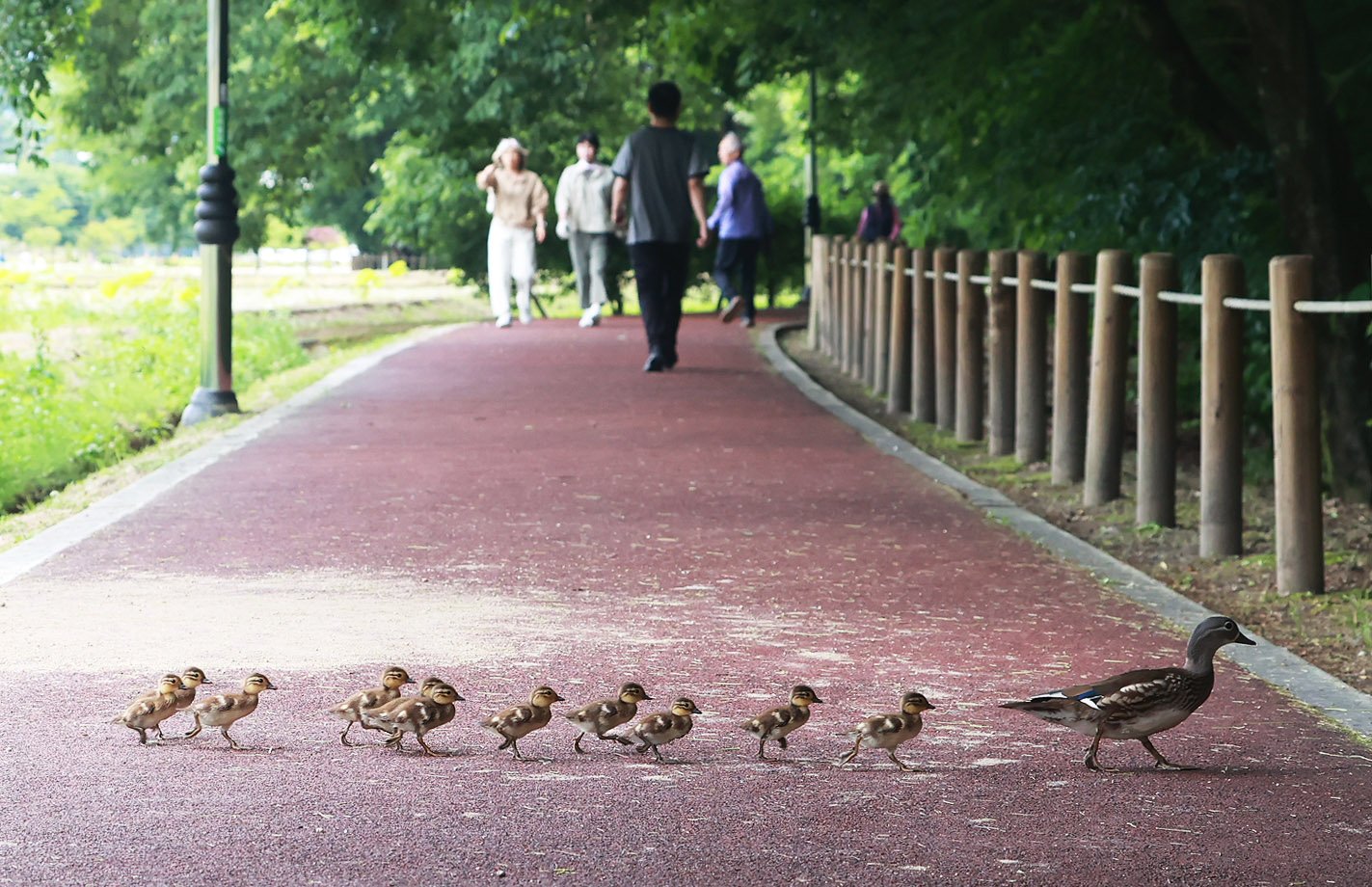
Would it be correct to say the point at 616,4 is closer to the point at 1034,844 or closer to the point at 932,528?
the point at 932,528

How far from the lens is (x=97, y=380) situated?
1995cm

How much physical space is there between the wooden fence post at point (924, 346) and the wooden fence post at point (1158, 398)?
560 centimetres

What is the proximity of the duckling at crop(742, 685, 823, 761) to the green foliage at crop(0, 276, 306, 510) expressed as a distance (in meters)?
8.90

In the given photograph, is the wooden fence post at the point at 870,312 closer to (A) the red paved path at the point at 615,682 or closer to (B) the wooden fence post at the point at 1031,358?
(B) the wooden fence post at the point at 1031,358

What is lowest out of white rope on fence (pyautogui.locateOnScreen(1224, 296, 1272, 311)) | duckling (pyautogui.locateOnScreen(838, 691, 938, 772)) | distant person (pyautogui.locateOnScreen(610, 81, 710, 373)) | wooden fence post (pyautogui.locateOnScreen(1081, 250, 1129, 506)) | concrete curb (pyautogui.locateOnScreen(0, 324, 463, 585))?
duckling (pyautogui.locateOnScreen(838, 691, 938, 772))

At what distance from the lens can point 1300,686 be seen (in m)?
6.80

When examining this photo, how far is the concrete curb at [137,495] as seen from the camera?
916cm

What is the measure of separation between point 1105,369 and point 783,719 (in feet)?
20.0

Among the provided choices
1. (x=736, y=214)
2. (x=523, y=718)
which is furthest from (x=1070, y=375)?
(x=736, y=214)

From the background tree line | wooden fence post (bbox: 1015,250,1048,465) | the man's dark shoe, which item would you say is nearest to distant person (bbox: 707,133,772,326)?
the man's dark shoe

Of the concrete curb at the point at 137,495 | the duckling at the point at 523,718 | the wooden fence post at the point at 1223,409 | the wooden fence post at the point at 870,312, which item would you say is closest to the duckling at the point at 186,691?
the duckling at the point at 523,718

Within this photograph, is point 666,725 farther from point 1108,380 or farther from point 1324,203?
point 1324,203

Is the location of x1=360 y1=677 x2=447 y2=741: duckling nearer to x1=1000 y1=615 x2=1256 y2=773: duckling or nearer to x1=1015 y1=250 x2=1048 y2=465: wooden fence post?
x1=1000 y1=615 x2=1256 y2=773: duckling

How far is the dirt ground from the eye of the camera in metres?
8.22
